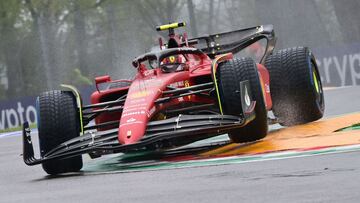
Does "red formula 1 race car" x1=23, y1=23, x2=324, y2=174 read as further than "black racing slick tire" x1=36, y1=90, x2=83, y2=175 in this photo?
No

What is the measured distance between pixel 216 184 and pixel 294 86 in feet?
18.2

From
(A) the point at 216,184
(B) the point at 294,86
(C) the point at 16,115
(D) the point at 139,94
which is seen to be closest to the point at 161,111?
(D) the point at 139,94

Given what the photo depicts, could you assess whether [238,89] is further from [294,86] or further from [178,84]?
[294,86]

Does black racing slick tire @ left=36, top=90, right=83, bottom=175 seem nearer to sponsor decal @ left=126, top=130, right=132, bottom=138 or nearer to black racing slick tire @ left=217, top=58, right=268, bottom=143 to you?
sponsor decal @ left=126, top=130, right=132, bottom=138

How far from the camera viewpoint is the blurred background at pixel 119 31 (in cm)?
3109

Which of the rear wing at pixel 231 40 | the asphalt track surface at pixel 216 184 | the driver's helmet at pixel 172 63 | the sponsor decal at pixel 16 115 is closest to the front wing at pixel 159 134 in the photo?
the asphalt track surface at pixel 216 184

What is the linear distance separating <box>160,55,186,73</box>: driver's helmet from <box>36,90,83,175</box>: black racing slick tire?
1.39 metres

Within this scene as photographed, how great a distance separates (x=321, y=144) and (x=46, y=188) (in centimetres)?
276

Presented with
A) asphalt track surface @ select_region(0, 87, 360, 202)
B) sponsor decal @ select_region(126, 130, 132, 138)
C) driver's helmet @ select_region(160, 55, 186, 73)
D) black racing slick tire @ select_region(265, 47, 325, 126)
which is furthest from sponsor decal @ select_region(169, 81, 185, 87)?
black racing slick tire @ select_region(265, 47, 325, 126)

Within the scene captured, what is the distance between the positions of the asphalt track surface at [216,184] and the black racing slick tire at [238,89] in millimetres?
1365

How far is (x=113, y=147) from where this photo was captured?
977 cm

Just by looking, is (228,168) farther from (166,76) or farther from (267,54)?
(267,54)

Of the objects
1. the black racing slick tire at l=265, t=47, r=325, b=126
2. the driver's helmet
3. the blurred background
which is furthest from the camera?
the blurred background

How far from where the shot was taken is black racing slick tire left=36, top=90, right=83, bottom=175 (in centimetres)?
1052
